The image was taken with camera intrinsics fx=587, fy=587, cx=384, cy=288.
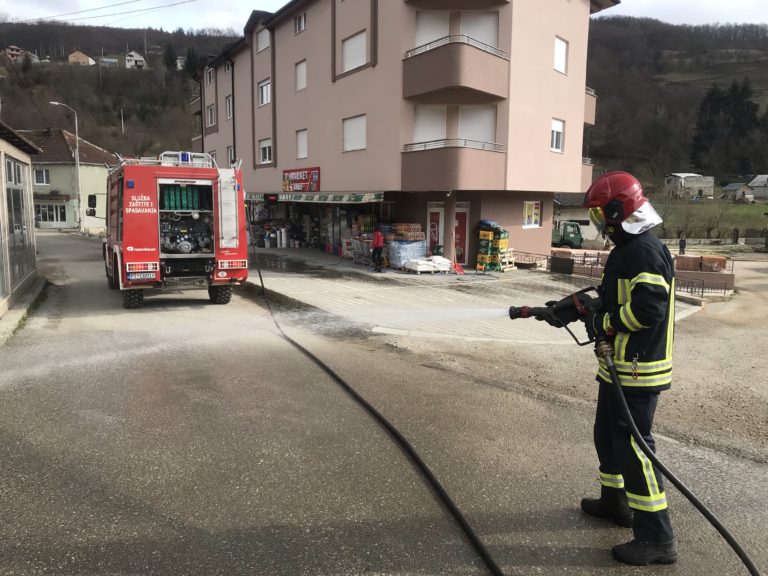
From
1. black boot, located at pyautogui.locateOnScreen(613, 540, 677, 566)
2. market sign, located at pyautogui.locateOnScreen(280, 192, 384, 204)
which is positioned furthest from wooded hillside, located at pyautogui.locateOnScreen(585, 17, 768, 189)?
black boot, located at pyautogui.locateOnScreen(613, 540, 677, 566)

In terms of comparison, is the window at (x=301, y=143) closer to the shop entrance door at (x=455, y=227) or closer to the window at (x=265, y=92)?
the window at (x=265, y=92)

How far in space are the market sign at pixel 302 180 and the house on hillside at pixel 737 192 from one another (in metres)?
67.0

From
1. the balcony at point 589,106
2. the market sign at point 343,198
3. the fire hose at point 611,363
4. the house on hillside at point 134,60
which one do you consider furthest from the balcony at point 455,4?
the house on hillside at point 134,60

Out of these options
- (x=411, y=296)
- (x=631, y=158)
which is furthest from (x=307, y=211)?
(x=631, y=158)

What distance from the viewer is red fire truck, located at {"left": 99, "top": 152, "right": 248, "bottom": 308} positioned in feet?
36.1

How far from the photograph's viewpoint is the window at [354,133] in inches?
819

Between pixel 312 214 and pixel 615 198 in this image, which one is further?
pixel 312 214

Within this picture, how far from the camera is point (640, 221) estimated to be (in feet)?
11.3

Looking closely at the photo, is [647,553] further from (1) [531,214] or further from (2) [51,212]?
(2) [51,212]

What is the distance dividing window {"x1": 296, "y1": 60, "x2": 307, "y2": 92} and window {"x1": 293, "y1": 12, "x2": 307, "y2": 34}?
4.28 feet

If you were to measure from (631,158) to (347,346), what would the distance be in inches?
3837

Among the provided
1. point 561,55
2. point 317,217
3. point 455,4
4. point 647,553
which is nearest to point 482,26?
point 455,4

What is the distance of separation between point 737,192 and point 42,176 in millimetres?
82886

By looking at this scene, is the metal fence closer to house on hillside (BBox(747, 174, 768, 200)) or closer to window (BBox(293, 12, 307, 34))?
window (BBox(293, 12, 307, 34))
